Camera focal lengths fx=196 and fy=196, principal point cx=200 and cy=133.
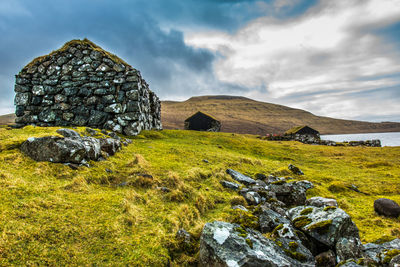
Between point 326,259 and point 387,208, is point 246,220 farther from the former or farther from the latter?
point 387,208

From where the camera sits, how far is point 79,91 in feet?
62.4

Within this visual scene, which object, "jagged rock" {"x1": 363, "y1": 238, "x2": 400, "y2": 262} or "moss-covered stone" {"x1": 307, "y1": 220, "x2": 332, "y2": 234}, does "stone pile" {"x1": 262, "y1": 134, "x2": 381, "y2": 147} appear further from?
"moss-covered stone" {"x1": 307, "y1": 220, "x2": 332, "y2": 234}

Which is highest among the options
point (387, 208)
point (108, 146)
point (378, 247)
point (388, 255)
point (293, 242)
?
point (108, 146)

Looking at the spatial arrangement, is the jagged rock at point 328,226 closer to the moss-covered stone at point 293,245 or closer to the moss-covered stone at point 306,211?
the moss-covered stone at point 306,211

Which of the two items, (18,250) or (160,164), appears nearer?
(18,250)

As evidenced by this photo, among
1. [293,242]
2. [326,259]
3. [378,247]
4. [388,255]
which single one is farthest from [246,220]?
[378,247]

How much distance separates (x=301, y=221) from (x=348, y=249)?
1.26 m

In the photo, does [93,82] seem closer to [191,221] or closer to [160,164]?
[160,164]

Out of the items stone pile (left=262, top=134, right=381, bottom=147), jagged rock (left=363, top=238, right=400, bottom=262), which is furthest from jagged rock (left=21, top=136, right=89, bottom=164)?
stone pile (left=262, top=134, right=381, bottom=147)

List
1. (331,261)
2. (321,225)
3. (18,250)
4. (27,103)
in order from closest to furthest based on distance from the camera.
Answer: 1. (18,250)
2. (331,261)
3. (321,225)
4. (27,103)

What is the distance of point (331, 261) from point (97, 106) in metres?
20.3

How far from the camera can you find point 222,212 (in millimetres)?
6684

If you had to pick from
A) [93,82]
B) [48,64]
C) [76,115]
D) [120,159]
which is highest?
[48,64]

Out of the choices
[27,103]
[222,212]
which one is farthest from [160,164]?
[27,103]
